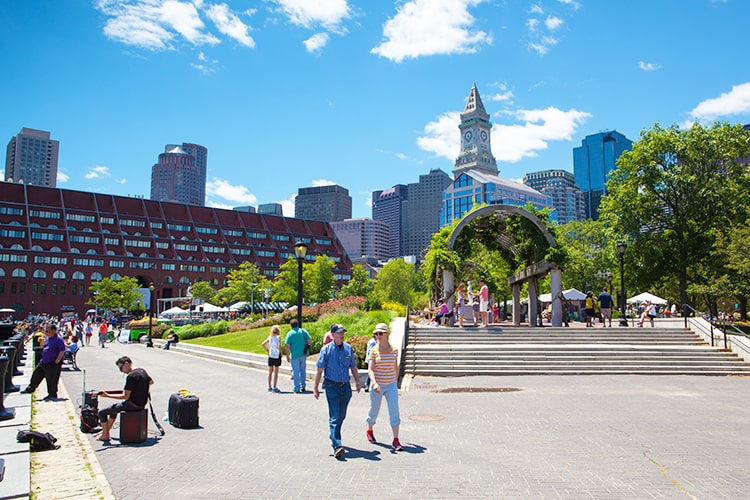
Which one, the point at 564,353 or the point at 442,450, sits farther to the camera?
the point at 564,353

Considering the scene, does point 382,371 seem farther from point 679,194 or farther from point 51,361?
point 679,194

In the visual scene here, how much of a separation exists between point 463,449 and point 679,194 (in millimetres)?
31400

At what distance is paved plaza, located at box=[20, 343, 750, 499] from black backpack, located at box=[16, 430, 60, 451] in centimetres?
57

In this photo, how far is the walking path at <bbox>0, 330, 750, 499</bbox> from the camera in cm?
601

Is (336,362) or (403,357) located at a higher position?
(336,362)

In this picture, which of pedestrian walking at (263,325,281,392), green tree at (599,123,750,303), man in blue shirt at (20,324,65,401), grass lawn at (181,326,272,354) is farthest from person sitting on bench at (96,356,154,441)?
green tree at (599,123,750,303)

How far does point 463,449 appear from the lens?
7.69 m

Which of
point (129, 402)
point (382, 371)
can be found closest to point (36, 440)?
point (129, 402)

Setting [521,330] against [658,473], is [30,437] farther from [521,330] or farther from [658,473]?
[521,330]

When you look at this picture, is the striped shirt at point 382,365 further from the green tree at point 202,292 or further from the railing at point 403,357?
the green tree at point 202,292

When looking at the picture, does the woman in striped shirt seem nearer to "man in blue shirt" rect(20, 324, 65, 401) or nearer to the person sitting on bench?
the person sitting on bench

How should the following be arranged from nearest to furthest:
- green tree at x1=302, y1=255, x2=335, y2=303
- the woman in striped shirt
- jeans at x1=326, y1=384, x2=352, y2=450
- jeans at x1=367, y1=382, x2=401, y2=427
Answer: jeans at x1=326, y1=384, x2=352, y2=450 → jeans at x1=367, y1=382, x2=401, y2=427 → the woman in striped shirt → green tree at x1=302, y1=255, x2=335, y2=303

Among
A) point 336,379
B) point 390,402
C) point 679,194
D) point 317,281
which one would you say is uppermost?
point 679,194

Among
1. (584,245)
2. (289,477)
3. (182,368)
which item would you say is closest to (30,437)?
(289,477)
